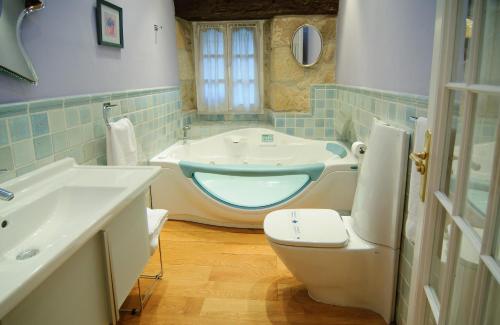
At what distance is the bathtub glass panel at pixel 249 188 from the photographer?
2.99 meters

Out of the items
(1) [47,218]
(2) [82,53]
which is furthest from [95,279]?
(2) [82,53]

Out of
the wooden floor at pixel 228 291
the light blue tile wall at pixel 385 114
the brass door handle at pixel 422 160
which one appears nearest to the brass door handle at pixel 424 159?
the brass door handle at pixel 422 160

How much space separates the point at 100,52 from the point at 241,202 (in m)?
1.58

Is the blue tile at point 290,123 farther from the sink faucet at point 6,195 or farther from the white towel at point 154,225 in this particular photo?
A: the sink faucet at point 6,195

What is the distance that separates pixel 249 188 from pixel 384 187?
1723 mm

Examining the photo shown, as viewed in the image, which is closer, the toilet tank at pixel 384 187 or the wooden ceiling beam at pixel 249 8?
the toilet tank at pixel 384 187

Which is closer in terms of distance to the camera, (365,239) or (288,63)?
(365,239)

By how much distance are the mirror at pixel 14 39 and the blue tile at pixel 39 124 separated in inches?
6.4

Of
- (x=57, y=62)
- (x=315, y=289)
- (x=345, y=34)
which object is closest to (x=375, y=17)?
(x=345, y=34)

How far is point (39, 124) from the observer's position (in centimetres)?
163

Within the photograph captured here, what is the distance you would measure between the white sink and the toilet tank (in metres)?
1.07

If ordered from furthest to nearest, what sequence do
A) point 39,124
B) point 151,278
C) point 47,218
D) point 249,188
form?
point 249,188 → point 151,278 → point 39,124 → point 47,218

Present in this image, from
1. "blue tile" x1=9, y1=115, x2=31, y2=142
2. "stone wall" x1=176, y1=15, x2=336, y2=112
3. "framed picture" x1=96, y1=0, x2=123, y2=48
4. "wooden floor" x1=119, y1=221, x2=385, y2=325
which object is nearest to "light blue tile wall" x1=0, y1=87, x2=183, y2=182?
"blue tile" x1=9, y1=115, x2=31, y2=142

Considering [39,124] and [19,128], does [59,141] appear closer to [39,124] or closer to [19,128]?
[39,124]
